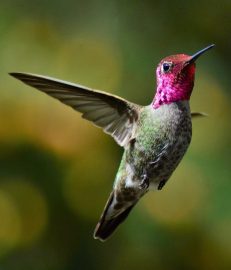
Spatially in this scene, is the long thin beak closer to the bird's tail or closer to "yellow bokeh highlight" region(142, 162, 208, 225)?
the bird's tail

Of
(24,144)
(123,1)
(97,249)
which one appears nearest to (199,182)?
(97,249)

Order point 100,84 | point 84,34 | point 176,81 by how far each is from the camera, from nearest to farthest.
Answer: point 176,81, point 100,84, point 84,34

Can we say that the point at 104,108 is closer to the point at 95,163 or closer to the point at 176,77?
the point at 176,77

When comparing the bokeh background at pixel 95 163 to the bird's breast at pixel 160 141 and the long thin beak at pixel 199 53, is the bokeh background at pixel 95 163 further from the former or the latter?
the long thin beak at pixel 199 53

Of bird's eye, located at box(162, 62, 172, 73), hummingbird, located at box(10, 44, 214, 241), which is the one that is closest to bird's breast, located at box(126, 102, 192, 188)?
hummingbird, located at box(10, 44, 214, 241)

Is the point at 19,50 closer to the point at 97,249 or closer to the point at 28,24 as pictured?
the point at 28,24

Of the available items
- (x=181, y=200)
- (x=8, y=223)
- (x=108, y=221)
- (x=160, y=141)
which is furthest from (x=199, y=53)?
(x=8, y=223)
